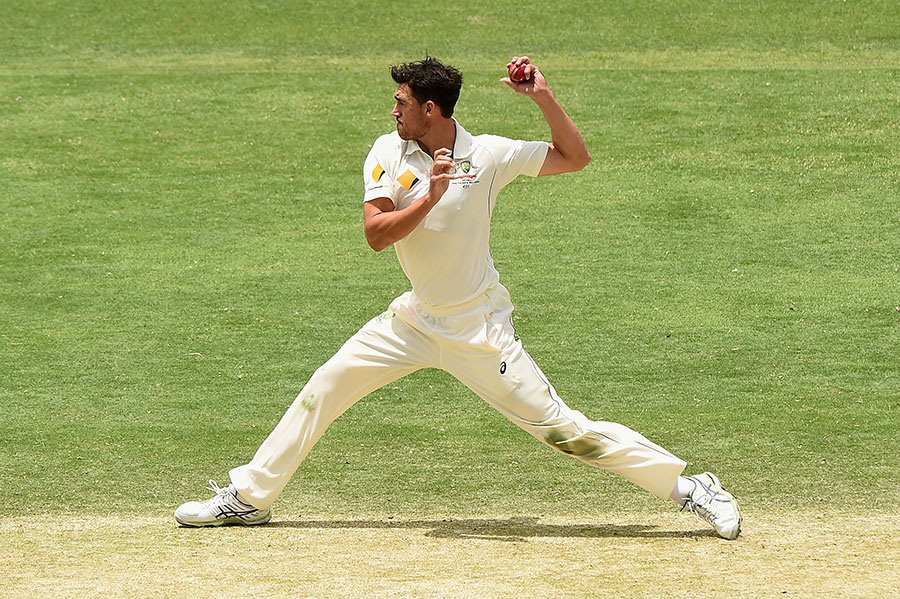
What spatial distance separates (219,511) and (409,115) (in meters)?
2.09

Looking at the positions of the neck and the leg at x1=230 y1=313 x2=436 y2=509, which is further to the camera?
the leg at x1=230 y1=313 x2=436 y2=509

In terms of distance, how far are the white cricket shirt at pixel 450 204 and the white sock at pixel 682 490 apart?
1.28 meters

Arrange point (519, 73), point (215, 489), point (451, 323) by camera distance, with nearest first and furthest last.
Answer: point (519, 73)
point (451, 323)
point (215, 489)

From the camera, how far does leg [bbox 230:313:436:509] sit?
5777mm

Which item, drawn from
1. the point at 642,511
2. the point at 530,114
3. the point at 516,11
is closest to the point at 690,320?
the point at 642,511

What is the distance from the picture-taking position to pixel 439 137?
562 centimetres

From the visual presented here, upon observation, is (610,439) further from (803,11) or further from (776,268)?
(803,11)

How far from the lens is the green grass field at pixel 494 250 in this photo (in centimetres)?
696

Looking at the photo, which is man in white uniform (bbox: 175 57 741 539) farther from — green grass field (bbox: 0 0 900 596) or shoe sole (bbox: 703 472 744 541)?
green grass field (bbox: 0 0 900 596)

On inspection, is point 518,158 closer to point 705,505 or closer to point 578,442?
point 578,442

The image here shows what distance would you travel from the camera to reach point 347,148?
12.6 meters

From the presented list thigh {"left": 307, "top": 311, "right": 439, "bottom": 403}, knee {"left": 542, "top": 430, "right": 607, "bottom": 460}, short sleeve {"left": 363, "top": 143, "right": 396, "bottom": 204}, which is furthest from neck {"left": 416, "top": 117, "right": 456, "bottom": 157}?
knee {"left": 542, "top": 430, "right": 607, "bottom": 460}

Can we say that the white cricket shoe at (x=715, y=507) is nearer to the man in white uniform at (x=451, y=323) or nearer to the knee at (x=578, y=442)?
the man in white uniform at (x=451, y=323)

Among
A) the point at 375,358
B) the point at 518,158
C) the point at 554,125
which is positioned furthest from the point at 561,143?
the point at 375,358
